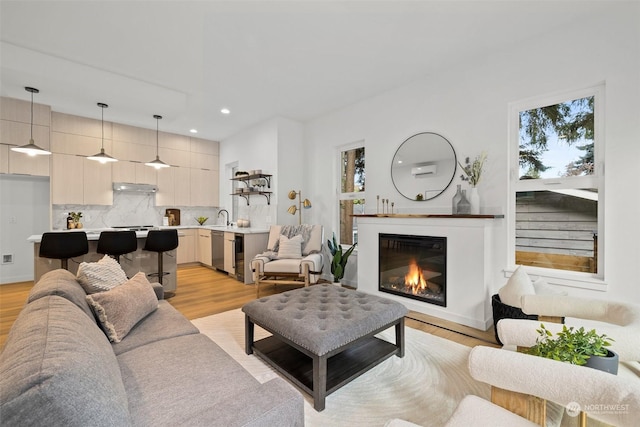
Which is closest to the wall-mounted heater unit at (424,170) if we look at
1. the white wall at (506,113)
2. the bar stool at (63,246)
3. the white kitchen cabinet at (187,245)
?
the white wall at (506,113)

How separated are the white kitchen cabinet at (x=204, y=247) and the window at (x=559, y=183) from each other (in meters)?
5.18

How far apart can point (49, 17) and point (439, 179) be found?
421cm

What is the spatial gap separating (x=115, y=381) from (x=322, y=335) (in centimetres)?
106

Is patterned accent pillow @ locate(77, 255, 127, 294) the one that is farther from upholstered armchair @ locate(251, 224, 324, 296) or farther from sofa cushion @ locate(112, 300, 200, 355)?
upholstered armchair @ locate(251, 224, 324, 296)

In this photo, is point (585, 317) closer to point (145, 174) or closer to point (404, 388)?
point (404, 388)

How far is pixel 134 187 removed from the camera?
18.5 feet

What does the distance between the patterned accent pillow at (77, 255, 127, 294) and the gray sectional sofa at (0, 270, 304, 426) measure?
0.58 ft

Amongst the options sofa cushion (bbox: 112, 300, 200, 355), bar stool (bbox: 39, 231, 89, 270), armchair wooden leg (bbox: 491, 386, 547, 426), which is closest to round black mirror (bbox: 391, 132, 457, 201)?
armchair wooden leg (bbox: 491, 386, 547, 426)

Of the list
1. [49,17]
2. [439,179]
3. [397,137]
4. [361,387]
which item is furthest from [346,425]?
[49,17]

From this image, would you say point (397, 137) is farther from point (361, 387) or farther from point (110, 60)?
point (110, 60)

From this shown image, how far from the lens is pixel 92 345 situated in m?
0.95

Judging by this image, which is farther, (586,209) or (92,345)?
(586,209)

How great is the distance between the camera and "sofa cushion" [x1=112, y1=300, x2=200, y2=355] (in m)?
1.59
